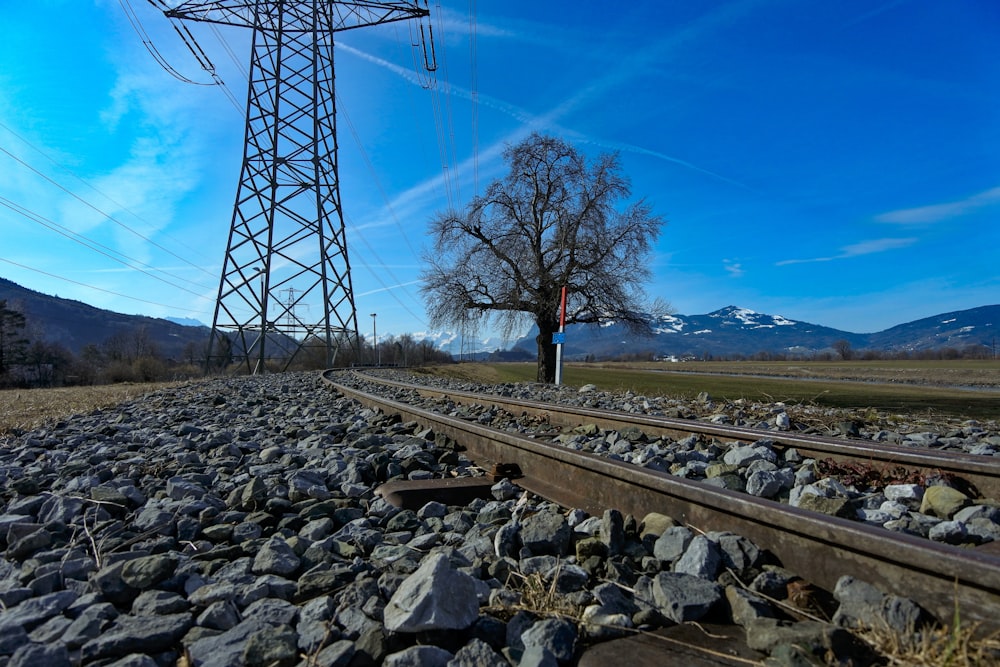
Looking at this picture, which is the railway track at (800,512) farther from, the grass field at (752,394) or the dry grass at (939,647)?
the grass field at (752,394)

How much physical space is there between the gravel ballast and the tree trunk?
14.5m

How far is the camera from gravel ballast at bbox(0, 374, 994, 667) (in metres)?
1.50

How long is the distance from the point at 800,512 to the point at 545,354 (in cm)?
1644

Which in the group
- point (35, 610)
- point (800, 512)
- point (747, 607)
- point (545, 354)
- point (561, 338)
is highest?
point (561, 338)

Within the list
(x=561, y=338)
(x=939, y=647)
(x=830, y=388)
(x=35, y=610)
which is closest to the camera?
(x=939, y=647)

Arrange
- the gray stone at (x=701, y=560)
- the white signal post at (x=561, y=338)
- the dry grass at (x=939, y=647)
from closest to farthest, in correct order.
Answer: the dry grass at (x=939, y=647), the gray stone at (x=701, y=560), the white signal post at (x=561, y=338)

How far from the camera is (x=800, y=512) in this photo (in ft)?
6.18

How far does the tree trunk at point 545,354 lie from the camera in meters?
18.0

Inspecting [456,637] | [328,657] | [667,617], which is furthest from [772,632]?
[328,657]

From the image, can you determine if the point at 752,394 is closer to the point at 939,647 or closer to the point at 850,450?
the point at 850,450

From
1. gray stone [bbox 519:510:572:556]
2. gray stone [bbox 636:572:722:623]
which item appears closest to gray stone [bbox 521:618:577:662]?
gray stone [bbox 636:572:722:623]

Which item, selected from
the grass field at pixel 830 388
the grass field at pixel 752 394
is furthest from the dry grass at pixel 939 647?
the grass field at pixel 752 394

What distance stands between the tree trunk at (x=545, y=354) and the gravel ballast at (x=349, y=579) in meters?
14.5

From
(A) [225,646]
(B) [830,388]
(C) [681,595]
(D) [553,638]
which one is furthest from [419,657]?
(B) [830,388]
